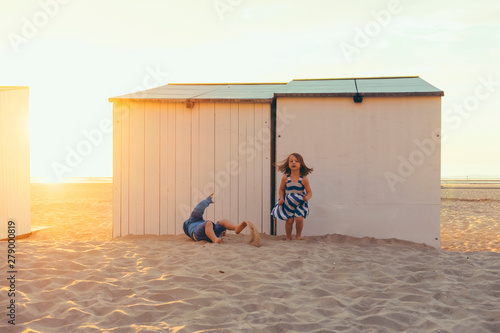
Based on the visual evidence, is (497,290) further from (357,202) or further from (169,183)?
(169,183)

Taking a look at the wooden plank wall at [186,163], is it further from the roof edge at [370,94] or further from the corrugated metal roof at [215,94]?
the roof edge at [370,94]

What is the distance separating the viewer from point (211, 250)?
5.56 metres

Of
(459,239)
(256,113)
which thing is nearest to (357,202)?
(256,113)

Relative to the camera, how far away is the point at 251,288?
404 centimetres

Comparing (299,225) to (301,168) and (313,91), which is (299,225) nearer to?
(301,168)

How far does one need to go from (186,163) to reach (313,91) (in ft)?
8.32

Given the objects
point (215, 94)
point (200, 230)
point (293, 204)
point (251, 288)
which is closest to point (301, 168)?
point (293, 204)

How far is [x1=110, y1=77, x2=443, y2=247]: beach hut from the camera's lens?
727 cm

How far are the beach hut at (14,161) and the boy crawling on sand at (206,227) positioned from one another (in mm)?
4165

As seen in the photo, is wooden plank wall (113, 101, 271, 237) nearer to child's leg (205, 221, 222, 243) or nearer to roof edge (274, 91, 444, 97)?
roof edge (274, 91, 444, 97)

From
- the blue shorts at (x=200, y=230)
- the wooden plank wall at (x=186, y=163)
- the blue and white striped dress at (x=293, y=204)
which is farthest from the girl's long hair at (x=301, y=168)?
the blue shorts at (x=200, y=230)

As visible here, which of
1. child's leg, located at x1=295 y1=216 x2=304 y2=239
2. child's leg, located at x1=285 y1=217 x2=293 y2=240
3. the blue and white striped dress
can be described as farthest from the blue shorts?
child's leg, located at x1=295 y1=216 x2=304 y2=239

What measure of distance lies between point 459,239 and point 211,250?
564 centimetres

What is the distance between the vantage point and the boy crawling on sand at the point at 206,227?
20.9 ft
